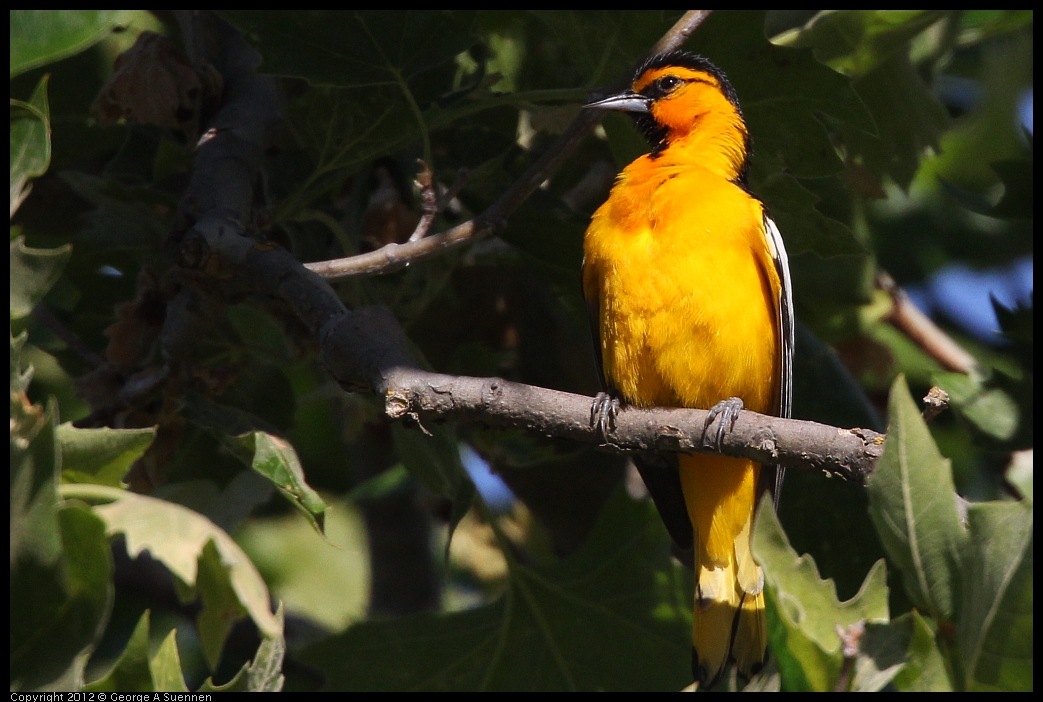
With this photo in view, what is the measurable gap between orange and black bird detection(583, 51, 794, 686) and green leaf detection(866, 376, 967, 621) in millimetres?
1160

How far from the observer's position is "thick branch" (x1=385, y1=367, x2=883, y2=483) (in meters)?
2.13

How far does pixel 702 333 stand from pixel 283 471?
1317 mm

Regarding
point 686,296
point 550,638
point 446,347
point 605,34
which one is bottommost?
point 550,638

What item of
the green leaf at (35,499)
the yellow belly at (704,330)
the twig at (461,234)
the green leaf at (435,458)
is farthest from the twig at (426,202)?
the green leaf at (35,499)

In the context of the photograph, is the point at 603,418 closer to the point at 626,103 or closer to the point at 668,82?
the point at 626,103

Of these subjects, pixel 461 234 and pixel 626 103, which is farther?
pixel 626 103

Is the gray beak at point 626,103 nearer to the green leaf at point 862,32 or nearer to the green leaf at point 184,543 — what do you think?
the green leaf at point 862,32

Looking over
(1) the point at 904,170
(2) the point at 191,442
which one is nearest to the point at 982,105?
(1) the point at 904,170

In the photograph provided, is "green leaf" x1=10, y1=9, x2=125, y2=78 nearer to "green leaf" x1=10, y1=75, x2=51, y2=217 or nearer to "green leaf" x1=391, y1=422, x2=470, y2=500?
"green leaf" x1=10, y1=75, x2=51, y2=217

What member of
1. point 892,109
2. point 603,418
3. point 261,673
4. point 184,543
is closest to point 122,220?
point 184,543

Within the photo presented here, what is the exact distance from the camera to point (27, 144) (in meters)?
2.21

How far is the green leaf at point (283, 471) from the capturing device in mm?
2539

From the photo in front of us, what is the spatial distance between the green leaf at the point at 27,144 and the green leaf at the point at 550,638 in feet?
5.62

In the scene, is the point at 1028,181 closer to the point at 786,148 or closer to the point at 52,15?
the point at 786,148
